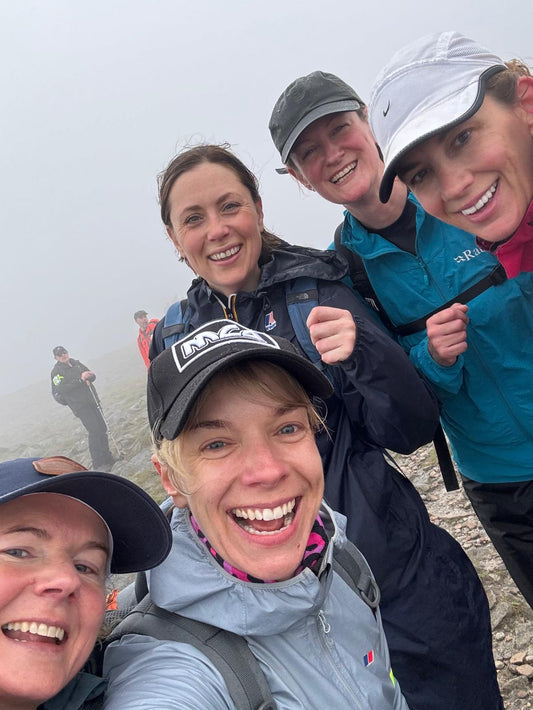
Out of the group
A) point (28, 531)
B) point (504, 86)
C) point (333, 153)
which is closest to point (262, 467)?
point (28, 531)

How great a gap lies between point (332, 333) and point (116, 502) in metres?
1.33

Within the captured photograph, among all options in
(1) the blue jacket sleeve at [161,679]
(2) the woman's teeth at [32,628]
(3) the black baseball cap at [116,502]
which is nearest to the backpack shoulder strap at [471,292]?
(3) the black baseball cap at [116,502]

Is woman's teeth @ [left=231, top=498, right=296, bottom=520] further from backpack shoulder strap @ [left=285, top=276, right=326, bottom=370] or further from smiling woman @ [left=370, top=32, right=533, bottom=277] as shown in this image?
smiling woman @ [left=370, top=32, right=533, bottom=277]

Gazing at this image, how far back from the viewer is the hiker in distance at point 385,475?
2.40 meters

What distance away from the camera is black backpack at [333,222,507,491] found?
114 inches

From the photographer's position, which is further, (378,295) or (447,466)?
(447,466)

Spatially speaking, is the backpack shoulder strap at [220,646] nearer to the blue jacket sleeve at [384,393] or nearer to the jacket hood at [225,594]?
the jacket hood at [225,594]

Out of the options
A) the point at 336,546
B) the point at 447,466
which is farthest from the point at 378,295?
the point at 336,546

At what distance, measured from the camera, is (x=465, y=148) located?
2.30 m

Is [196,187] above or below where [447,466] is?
above

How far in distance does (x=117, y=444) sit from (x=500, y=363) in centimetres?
2074

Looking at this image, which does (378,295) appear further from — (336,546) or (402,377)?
(336,546)

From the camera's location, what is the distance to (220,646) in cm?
160

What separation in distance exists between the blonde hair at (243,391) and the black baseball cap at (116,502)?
0.55 feet
